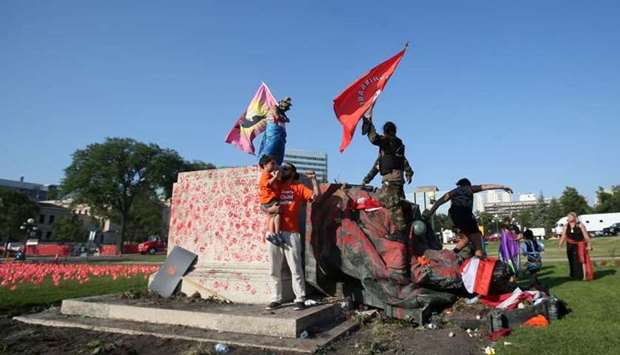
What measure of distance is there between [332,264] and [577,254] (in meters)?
6.84

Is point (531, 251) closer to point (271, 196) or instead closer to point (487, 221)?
point (271, 196)

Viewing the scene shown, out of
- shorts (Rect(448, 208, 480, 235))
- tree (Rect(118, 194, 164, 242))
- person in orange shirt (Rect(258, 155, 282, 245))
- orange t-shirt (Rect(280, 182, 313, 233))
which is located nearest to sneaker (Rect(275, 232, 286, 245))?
person in orange shirt (Rect(258, 155, 282, 245))

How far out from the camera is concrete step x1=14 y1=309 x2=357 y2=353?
3875mm

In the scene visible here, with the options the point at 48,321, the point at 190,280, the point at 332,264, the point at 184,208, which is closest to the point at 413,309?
the point at 332,264

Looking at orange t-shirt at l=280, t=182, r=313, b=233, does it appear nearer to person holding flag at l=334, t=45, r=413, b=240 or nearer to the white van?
person holding flag at l=334, t=45, r=413, b=240

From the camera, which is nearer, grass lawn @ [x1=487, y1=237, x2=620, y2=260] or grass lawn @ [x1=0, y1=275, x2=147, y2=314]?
grass lawn @ [x1=0, y1=275, x2=147, y2=314]

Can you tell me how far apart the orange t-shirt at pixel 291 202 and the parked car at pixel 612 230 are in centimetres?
5685

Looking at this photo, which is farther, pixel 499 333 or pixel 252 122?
pixel 252 122

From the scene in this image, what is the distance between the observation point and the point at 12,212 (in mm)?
50281

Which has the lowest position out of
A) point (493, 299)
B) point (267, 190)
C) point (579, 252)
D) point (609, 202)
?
point (493, 299)

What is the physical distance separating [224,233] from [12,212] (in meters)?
57.9

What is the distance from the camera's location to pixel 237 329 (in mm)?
4430

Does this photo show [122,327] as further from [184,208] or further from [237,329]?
[184,208]

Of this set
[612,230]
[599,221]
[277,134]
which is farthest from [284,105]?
[599,221]
